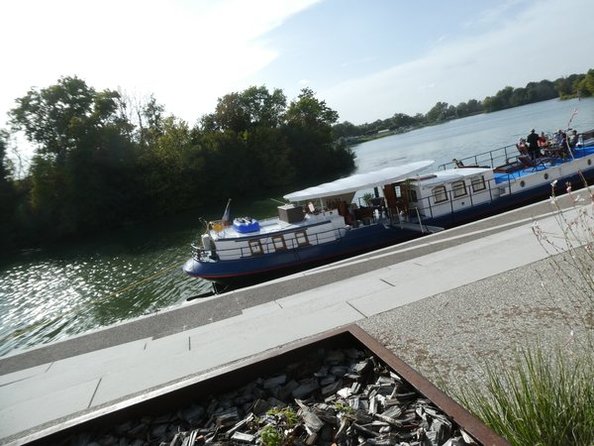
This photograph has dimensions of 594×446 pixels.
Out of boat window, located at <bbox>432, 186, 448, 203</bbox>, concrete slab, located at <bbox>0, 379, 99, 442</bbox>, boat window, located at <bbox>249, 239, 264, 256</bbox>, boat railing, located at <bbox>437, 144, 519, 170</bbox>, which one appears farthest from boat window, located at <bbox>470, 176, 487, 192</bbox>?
concrete slab, located at <bbox>0, 379, 99, 442</bbox>

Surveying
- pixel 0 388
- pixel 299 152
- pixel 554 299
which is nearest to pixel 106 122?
pixel 299 152

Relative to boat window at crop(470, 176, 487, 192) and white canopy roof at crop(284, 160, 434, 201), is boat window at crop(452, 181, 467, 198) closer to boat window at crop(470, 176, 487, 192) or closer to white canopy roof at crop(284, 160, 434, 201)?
boat window at crop(470, 176, 487, 192)

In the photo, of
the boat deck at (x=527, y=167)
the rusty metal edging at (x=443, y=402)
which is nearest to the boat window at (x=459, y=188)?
the boat deck at (x=527, y=167)

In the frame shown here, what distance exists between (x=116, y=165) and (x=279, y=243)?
156ft

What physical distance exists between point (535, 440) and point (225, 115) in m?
72.9

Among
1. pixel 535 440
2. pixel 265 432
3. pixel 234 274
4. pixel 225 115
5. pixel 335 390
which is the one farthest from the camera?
pixel 225 115

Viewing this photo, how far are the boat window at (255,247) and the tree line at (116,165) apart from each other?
44.5 m

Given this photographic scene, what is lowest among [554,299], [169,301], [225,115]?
[169,301]

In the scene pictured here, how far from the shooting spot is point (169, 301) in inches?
709

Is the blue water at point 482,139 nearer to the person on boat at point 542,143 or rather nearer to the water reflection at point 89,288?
the person on boat at point 542,143

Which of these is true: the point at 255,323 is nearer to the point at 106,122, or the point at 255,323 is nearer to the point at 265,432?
the point at 265,432

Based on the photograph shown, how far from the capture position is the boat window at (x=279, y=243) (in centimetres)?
1591

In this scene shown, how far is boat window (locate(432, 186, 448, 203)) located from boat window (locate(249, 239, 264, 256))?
733cm

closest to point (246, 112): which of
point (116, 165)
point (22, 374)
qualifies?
point (116, 165)
